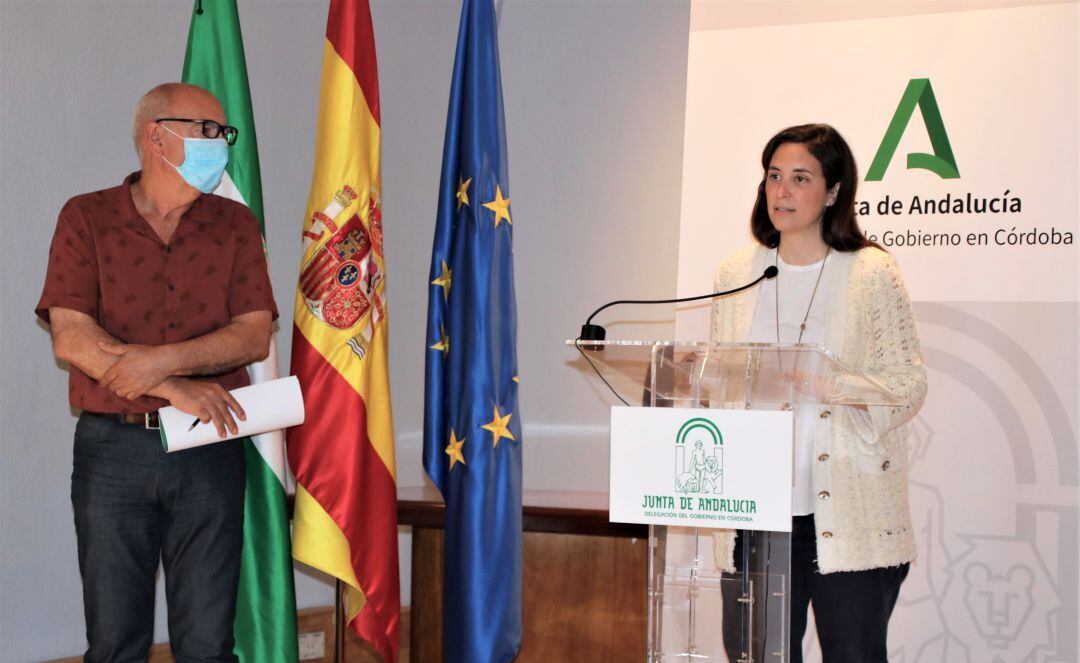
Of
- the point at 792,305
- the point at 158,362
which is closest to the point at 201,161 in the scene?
the point at 158,362

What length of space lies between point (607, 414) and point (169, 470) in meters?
1.92

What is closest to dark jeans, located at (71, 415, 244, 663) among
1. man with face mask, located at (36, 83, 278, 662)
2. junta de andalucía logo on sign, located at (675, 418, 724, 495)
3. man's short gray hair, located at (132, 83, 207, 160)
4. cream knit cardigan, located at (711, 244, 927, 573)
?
man with face mask, located at (36, 83, 278, 662)

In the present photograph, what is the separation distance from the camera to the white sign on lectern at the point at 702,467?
1639 millimetres

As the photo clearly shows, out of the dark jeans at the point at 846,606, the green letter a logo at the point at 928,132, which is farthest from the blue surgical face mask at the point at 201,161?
the green letter a logo at the point at 928,132

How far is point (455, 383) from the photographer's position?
2873 mm

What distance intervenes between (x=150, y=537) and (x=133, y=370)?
0.42m

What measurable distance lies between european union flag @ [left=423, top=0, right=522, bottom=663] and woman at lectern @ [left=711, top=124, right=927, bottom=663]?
0.70 m

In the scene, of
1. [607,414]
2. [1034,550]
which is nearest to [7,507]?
[607,414]

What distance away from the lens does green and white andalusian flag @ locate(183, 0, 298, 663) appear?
276 cm

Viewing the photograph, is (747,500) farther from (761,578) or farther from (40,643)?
Answer: (40,643)

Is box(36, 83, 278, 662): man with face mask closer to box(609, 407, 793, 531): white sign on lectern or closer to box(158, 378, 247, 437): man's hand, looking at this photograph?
box(158, 378, 247, 437): man's hand

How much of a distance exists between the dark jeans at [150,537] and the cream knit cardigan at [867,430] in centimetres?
141

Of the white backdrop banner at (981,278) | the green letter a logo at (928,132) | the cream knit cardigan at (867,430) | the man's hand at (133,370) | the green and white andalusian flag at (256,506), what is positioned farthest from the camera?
the green letter a logo at (928,132)

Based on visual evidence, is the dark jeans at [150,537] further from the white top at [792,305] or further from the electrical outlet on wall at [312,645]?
the white top at [792,305]
